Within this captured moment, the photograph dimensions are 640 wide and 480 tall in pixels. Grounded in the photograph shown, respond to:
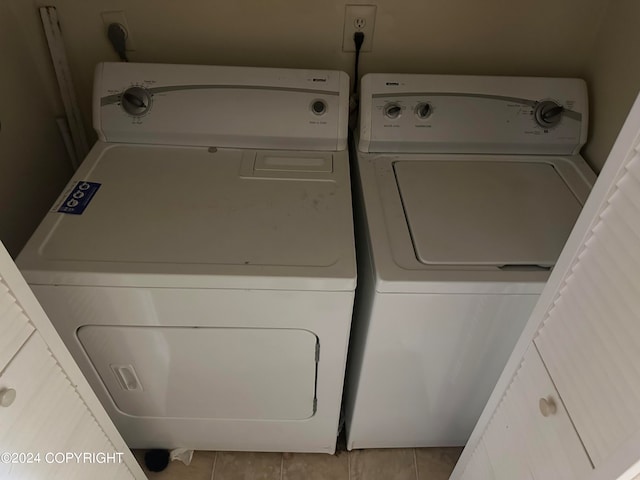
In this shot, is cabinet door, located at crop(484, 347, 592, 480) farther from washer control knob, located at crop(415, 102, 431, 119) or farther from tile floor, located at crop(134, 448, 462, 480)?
washer control knob, located at crop(415, 102, 431, 119)

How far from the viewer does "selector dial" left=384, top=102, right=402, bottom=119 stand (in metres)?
1.33

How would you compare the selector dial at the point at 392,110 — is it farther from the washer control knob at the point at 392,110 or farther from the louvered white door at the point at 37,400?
the louvered white door at the point at 37,400

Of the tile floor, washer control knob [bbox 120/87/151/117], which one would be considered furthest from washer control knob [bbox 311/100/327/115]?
the tile floor

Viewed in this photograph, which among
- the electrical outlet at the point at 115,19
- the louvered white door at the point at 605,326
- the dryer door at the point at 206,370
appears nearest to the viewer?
the louvered white door at the point at 605,326

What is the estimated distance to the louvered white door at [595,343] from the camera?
2.02 feet

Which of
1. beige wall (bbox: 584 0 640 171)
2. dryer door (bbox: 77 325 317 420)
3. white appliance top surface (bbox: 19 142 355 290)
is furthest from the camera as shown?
beige wall (bbox: 584 0 640 171)

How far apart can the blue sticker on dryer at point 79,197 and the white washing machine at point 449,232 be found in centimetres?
66

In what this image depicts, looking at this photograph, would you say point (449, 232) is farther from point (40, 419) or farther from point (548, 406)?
point (40, 419)

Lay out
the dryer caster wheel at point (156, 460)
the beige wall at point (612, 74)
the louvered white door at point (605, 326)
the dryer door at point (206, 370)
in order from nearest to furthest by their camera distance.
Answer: the louvered white door at point (605, 326)
the dryer door at point (206, 370)
the beige wall at point (612, 74)
the dryer caster wheel at point (156, 460)

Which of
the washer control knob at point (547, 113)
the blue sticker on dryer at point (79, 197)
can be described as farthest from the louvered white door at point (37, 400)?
the washer control knob at point (547, 113)

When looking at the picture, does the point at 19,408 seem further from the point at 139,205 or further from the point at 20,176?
the point at 20,176

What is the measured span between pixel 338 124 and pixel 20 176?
0.93m

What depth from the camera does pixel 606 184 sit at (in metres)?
0.66

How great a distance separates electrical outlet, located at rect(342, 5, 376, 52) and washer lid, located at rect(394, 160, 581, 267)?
388mm
